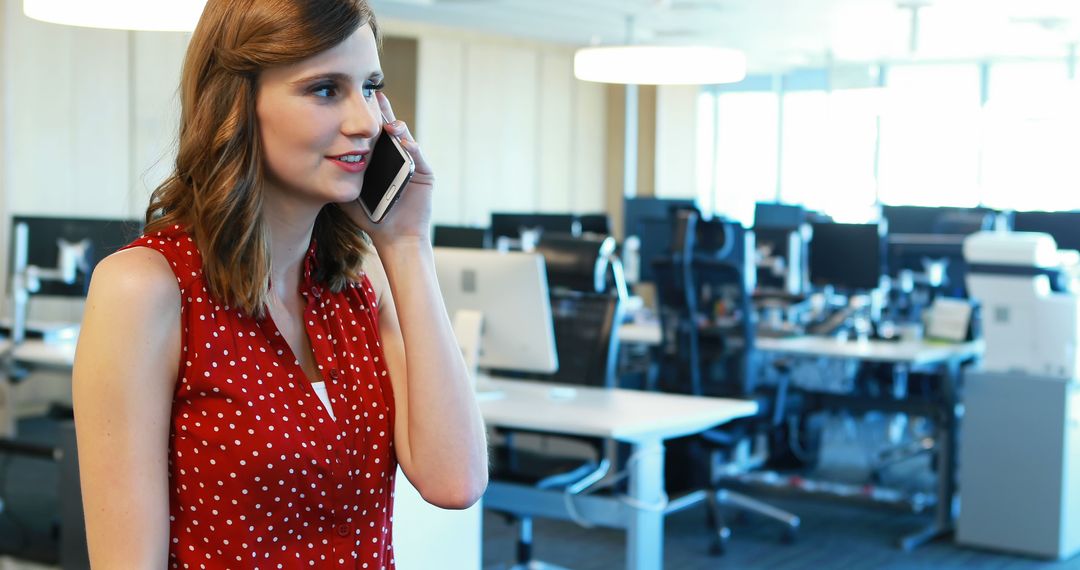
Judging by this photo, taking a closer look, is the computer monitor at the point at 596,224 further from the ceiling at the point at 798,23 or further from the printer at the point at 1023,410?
the printer at the point at 1023,410

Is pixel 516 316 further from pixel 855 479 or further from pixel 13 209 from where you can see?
pixel 13 209

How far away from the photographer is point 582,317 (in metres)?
4.46

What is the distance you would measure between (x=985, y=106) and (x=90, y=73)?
9468 mm

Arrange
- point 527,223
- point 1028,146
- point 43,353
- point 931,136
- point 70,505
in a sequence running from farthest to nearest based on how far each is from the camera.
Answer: point 931,136, point 1028,146, point 527,223, point 43,353, point 70,505

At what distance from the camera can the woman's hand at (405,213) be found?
4.69 feet

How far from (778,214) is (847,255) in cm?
214

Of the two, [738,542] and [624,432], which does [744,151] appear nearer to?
[738,542]

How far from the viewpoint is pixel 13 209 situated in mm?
7480

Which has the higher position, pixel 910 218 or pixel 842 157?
pixel 842 157

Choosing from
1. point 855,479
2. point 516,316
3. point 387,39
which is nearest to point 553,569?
point 516,316

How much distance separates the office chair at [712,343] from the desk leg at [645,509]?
164 cm

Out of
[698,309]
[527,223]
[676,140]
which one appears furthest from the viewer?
[676,140]

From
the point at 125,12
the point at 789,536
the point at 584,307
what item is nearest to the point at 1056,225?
the point at 789,536

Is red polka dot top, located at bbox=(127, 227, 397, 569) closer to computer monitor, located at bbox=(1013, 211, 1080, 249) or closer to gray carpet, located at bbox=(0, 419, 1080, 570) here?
gray carpet, located at bbox=(0, 419, 1080, 570)
